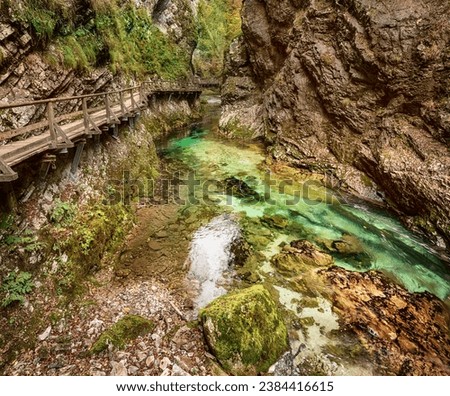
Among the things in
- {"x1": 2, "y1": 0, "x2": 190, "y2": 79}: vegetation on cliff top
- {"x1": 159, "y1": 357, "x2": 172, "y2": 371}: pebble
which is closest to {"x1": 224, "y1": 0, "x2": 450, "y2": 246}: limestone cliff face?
{"x1": 159, "y1": 357, "x2": 172, "y2": 371}: pebble

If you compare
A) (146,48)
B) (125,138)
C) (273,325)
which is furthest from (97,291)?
(146,48)

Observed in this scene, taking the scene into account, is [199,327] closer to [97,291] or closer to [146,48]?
[97,291]

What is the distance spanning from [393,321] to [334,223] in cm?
541

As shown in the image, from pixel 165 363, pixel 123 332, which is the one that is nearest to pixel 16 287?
pixel 123 332

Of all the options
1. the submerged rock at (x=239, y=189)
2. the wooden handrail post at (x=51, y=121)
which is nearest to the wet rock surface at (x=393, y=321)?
the submerged rock at (x=239, y=189)

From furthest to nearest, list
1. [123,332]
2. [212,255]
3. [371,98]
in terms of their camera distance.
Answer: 1. [371,98]
2. [212,255]
3. [123,332]

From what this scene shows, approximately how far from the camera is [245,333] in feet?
20.1

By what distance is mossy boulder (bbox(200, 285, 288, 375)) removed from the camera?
5.93 metres

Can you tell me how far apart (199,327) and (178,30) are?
109 feet

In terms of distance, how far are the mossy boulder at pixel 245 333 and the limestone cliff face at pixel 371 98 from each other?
8289 mm

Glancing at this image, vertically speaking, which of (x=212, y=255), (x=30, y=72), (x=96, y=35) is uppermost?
(x=96, y=35)

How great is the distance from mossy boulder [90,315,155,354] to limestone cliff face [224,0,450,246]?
1089cm

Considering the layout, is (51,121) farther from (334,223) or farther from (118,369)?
(334,223)

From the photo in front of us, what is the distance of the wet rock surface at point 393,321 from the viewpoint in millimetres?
6516
